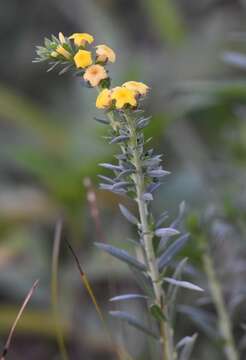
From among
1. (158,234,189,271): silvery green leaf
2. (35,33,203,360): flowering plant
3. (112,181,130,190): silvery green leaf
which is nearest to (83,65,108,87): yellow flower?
(35,33,203,360): flowering plant

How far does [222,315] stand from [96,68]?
1.46 feet

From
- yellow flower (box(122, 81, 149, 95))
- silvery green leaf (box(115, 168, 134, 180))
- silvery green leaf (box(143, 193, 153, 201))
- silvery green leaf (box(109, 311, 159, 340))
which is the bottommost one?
silvery green leaf (box(109, 311, 159, 340))

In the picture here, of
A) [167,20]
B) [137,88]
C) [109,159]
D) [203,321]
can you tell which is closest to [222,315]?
[203,321]

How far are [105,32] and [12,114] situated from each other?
1.53 feet

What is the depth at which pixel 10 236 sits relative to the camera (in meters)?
1.77

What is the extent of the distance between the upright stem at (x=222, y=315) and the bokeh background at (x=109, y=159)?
0.02 metres

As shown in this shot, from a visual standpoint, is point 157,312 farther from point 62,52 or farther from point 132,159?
point 62,52

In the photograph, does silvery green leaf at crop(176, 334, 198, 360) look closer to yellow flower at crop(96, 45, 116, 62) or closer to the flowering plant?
the flowering plant

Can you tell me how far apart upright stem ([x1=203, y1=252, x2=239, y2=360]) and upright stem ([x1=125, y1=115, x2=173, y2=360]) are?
0.17m

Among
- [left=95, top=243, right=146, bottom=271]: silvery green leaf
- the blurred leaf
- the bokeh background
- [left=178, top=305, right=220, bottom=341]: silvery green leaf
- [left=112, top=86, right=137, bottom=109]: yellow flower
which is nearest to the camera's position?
[left=112, top=86, right=137, bottom=109]: yellow flower

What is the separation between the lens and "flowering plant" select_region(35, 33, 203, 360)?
70cm

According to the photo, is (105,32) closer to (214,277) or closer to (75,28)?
(75,28)

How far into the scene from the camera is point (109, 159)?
5.60 feet

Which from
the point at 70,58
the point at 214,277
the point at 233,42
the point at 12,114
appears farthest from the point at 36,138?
the point at 70,58
